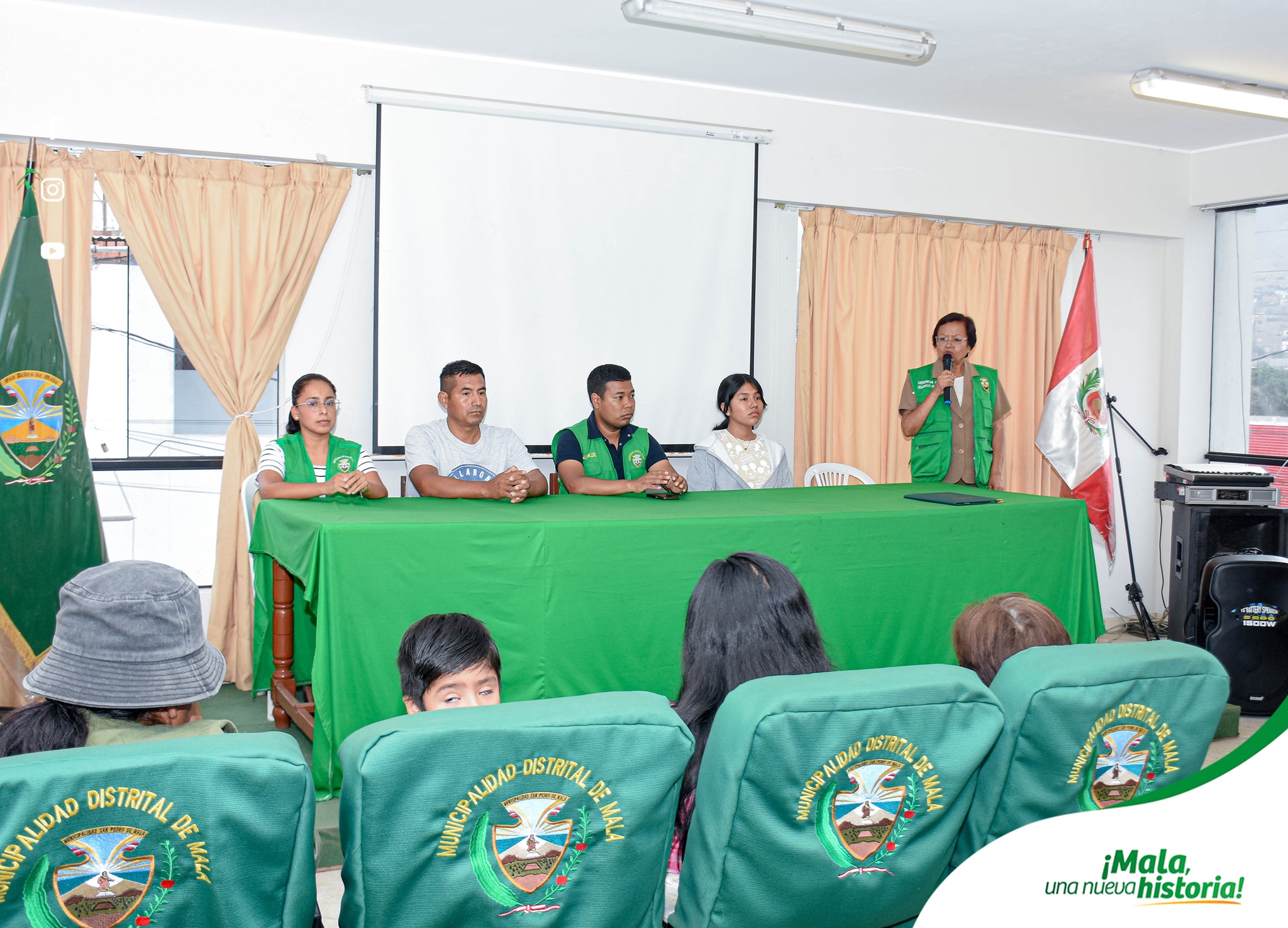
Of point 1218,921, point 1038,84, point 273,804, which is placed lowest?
point 1218,921

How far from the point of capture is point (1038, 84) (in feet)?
15.1

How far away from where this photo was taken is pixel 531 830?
115 cm

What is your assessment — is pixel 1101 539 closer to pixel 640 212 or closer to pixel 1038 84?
pixel 1038 84

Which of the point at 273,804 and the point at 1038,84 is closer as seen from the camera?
the point at 273,804

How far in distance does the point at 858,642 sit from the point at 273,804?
7.15ft

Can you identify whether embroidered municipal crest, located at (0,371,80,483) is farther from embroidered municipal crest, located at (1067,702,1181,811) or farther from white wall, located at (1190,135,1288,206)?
white wall, located at (1190,135,1288,206)

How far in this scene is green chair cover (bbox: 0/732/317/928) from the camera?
3.11 feet

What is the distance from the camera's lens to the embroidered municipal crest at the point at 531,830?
111cm

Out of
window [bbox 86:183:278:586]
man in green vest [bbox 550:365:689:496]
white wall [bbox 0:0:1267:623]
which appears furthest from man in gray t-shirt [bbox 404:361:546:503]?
window [bbox 86:183:278:586]

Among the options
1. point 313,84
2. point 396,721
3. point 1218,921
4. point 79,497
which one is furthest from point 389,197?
point 1218,921

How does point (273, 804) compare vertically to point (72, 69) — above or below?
below

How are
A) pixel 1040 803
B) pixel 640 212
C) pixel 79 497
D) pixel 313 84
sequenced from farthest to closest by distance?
pixel 640 212 → pixel 313 84 → pixel 79 497 → pixel 1040 803

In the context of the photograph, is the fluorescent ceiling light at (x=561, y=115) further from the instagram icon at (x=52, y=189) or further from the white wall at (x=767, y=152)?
the instagram icon at (x=52, y=189)

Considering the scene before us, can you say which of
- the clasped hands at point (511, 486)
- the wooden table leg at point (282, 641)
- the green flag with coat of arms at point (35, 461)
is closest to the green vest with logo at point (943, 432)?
the clasped hands at point (511, 486)
